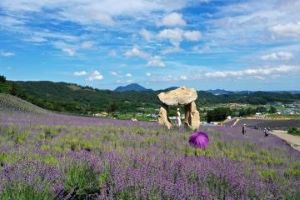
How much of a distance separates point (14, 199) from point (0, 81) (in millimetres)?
59617

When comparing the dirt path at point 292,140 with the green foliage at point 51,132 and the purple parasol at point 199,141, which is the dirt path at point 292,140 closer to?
the green foliage at point 51,132

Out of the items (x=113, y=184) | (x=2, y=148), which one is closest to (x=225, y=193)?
(x=113, y=184)

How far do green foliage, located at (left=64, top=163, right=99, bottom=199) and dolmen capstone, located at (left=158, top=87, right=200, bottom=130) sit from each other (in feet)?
55.7

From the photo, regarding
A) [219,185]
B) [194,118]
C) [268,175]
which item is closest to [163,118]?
[194,118]

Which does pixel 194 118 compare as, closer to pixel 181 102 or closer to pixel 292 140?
pixel 181 102

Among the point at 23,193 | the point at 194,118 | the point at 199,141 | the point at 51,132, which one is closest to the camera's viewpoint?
the point at 23,193

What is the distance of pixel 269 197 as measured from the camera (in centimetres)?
482

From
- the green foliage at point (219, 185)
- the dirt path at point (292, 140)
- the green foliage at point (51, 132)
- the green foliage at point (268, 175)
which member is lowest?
the dirt path at point (292, 140)

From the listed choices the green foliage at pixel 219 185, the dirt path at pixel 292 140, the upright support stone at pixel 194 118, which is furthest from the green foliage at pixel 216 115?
the green foliage at pixel 219 185

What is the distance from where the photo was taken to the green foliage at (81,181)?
5156 mm

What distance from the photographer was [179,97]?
23828 millimetres

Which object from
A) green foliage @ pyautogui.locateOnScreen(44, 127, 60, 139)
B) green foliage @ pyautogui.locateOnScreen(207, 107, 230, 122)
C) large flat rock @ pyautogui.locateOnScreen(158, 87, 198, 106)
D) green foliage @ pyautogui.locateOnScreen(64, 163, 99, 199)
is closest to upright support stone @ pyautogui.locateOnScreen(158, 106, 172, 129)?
large flat rock @ pyautogui.locateOnScreen(158, 87, 198, 106)

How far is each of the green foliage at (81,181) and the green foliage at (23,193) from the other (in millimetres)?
509

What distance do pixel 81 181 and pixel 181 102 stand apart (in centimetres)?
1864
